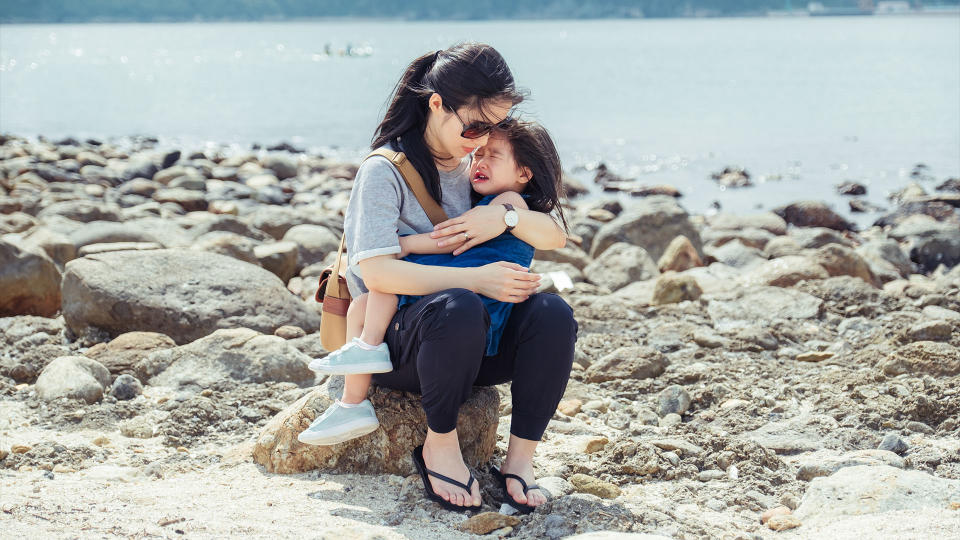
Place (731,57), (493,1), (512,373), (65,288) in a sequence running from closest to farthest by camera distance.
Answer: (512,373) < (65,288) < (731,57) < (493,1)

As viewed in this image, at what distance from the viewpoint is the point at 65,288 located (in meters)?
5.84

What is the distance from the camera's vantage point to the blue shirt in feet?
11.4

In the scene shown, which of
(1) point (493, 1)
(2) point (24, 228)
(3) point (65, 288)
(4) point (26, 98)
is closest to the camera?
(3) point (65, 288)

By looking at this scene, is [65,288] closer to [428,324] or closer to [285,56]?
[428,324]

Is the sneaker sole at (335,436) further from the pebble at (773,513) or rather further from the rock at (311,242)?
the rock at (311,242)

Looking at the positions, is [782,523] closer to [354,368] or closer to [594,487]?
[594,487]

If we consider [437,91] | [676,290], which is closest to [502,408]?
[437,91]

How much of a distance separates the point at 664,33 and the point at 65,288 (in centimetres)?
7699

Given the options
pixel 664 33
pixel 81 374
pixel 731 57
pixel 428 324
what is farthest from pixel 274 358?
pixel 664 33

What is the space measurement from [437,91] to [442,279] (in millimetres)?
672

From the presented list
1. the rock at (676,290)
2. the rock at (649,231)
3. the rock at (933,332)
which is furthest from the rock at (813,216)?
the rock at (933,332)

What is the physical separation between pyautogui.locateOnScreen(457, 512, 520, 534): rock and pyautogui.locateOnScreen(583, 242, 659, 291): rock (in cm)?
488

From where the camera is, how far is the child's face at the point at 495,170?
145 inches

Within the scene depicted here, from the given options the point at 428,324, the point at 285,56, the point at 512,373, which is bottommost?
the point at 285,56
